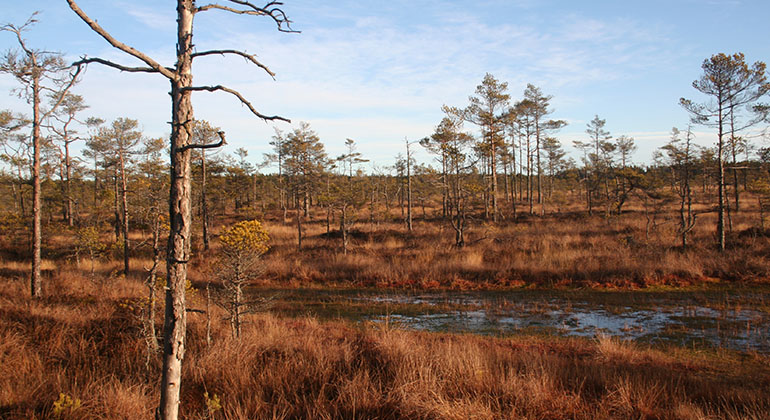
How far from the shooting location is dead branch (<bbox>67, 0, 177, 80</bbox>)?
2.46 metres

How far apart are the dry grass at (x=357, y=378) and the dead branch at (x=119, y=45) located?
319 cm

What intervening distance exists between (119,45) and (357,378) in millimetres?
4354

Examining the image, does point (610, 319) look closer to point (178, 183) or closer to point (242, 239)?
point (242, 239)

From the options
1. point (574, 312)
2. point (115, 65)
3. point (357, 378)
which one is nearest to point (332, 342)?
point (357, 378)

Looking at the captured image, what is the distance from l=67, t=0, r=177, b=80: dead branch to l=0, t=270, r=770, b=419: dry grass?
319 centimetres

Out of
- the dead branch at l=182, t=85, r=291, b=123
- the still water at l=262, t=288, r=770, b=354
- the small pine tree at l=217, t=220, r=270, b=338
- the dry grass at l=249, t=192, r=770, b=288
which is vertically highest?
the dead branch at l=182, t=85, r=291, b=123

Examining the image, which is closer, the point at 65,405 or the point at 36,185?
the point at 65,405

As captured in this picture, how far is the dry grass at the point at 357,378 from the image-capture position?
4.52 metres

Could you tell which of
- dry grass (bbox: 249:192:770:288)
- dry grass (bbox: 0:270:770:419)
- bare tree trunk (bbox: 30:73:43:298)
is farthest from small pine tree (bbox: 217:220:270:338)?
dry grass (bbox: 249:192:770:288)

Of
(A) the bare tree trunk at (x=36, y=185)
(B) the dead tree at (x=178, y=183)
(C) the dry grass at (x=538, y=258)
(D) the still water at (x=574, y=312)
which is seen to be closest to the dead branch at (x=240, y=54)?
(B) the dead tree at (x=178, y=183)

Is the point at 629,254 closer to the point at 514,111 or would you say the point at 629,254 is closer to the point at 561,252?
the point at 561,252

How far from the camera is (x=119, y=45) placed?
253 centimetres

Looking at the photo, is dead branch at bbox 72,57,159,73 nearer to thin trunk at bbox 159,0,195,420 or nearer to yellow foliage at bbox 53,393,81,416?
thin trunk at bbox 159,0,195,420

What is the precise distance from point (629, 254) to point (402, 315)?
1061 cm
